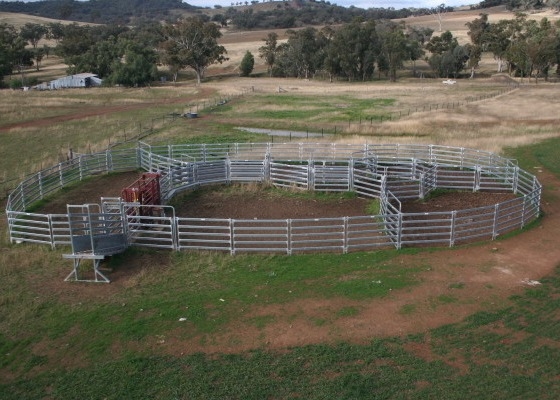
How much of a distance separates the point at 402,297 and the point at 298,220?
373cm

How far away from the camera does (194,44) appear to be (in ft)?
311

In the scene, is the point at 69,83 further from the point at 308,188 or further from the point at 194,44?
the point at 308,188

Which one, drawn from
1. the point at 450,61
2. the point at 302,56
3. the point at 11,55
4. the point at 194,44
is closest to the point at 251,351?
the point at 194,44

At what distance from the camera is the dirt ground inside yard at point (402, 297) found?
40.5ft

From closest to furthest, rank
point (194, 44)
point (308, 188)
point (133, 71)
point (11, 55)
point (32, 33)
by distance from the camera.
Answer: point (308, 188) → point (133, 71) → point (11, 55) → point (194, 44) → point (32, 33)

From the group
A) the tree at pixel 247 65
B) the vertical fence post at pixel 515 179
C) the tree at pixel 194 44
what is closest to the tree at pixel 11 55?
the tree at pixel 194 44

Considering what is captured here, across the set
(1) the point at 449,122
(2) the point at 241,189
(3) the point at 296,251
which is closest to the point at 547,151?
(1) the point at 449,122

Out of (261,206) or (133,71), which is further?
(133,71)

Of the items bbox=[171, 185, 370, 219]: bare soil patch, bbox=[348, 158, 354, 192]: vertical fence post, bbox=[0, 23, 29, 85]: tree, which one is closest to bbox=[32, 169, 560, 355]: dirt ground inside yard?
bbox=[171, 185, 370, 219]: bare soil patch

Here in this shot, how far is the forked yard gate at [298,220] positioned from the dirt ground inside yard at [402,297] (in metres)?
0.85

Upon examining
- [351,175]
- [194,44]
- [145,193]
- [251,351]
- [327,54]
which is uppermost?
[194,44]

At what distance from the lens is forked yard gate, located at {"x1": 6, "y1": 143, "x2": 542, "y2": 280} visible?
17.2 metres

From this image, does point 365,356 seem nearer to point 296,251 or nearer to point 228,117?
point 296,251

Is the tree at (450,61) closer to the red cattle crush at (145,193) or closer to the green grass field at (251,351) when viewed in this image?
the red cattle crush at (145,193)
